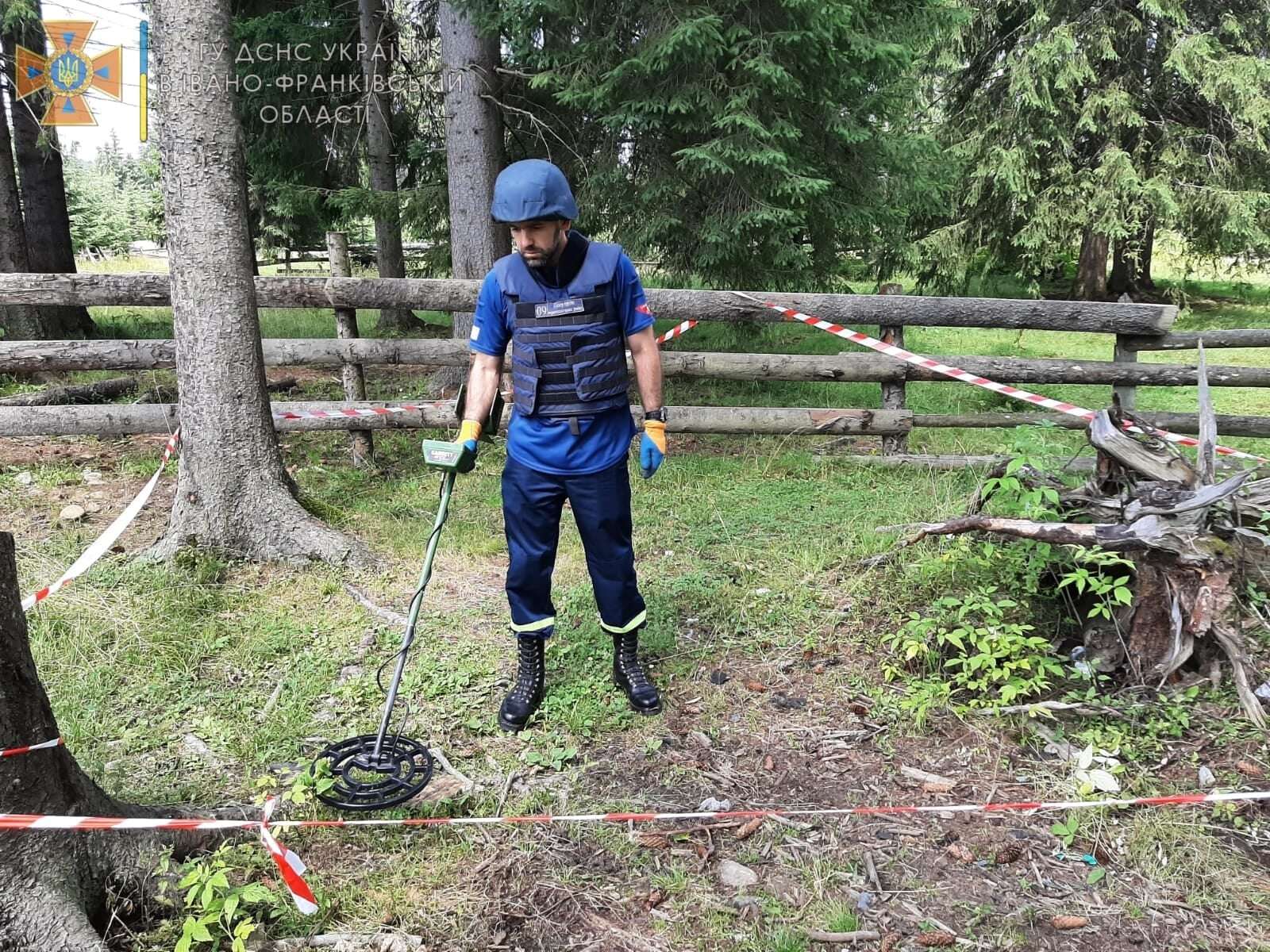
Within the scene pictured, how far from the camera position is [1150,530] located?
11.6 ft

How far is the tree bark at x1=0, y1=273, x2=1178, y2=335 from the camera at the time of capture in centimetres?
646

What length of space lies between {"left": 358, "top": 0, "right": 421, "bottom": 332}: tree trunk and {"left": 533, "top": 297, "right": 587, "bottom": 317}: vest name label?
684 centimetres

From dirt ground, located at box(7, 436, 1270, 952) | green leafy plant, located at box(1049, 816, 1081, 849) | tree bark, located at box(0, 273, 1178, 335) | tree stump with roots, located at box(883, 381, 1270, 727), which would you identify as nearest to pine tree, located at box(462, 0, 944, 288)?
tree bark, located at box(0, 273, 1178, 335)

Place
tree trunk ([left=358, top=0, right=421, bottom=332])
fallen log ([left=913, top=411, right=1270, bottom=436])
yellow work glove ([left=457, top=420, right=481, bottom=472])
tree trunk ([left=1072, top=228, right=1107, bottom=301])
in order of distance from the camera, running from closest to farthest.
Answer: yellow work glove ([left=457, top=420, right=481, bottom=472]) → fallen log ([left=913, top=411, right=1270, bottom=436]) → tree trunk ([left=358, top=0, right=421, bottom=332]) → tree trunk ([left=1072, top=228, right=1107, bottom=301])

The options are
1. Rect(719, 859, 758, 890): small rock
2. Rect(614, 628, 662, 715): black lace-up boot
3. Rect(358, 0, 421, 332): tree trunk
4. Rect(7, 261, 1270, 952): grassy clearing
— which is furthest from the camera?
Rect(358, 0, 421, 332): tree trunk

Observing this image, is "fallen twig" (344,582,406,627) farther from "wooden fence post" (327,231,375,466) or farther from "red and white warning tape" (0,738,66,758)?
"wooden fence post" (327,231,375,466)

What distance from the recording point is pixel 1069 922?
2521 mm

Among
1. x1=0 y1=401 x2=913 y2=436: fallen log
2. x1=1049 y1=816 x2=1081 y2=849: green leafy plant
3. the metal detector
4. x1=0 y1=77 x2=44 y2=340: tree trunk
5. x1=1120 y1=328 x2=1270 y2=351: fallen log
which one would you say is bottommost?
x1=1049 y1=816 x2=1081 y2=849: green leafy plant

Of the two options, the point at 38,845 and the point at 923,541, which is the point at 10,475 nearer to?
the point at 38,845

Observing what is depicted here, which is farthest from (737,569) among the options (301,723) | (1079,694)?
(301,723)

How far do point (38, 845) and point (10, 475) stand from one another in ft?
17.3

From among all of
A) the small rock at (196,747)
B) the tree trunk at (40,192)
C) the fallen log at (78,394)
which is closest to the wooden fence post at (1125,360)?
the small rock at (196,747)

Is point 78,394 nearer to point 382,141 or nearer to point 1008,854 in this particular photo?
point 382,141

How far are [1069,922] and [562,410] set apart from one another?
240 cm
